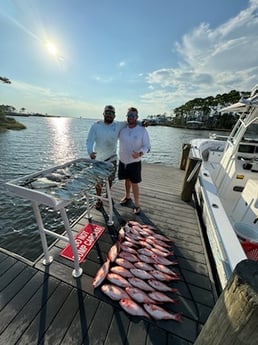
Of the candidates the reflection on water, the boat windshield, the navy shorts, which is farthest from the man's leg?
the reflection on water

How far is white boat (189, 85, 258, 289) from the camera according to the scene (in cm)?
185

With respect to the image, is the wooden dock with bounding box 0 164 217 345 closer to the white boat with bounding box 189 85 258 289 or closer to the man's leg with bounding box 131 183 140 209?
the white boat with bounding box 189 85 258 289

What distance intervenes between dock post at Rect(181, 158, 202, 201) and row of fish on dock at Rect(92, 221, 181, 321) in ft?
4.40

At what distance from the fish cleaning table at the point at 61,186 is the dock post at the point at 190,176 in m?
1.85

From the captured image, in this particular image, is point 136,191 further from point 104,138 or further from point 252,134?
point 252,134

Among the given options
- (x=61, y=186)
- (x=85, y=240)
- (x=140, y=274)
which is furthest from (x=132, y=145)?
(x=140, y=274)

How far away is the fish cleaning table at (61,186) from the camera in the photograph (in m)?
1.36

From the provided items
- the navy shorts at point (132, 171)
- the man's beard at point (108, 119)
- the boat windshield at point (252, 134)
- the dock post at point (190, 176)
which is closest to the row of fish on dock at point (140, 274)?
the navy shorts at point (132, 171)

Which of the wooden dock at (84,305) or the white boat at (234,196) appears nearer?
the wooden dock at (84,305)

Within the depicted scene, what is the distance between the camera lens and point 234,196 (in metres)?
3.68

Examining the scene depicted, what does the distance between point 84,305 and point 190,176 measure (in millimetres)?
2710

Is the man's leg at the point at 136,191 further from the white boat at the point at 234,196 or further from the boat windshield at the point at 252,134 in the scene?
the boat windshield at the point at 252,134

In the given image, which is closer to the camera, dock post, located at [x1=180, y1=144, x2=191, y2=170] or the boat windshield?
the boat windshield

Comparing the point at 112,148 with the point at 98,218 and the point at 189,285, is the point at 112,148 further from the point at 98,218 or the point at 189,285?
the point at 189,285
